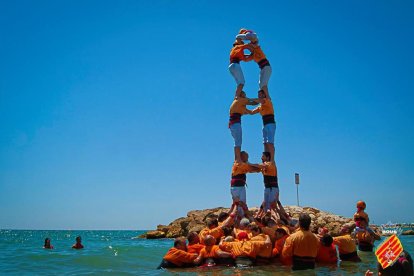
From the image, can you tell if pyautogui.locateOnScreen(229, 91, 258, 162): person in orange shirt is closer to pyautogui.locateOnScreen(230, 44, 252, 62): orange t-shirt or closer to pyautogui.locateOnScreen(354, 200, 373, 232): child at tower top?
pyautogui.locateOnScreen(230, 44, 252, 62): orange t-shirt

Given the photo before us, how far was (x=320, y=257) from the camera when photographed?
9797 millimetres

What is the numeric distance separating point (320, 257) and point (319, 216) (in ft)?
56.9

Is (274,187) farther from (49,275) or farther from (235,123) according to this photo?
(49,275)

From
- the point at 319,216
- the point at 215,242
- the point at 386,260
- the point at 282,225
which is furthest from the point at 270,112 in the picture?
the point at 319,216

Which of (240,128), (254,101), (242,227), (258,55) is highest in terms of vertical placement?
(258,55)

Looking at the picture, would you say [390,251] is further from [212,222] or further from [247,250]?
[212,222]

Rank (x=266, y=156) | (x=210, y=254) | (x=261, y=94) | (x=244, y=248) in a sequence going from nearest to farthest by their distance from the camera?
(x=244, y=248), (x=210, y=254), (x=266, y=156), (x=261, y=94)

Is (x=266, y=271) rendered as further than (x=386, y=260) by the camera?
Yes

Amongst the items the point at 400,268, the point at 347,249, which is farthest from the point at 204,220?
the point at 400,268

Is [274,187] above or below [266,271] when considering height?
above

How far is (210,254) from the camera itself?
9.82 m

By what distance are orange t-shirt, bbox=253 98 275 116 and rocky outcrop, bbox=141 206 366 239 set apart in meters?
8.51

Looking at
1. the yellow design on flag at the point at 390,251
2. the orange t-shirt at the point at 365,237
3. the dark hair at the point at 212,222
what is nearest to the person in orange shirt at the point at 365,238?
the orange t-shirt at the point at 365,237

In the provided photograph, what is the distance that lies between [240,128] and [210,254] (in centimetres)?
385
